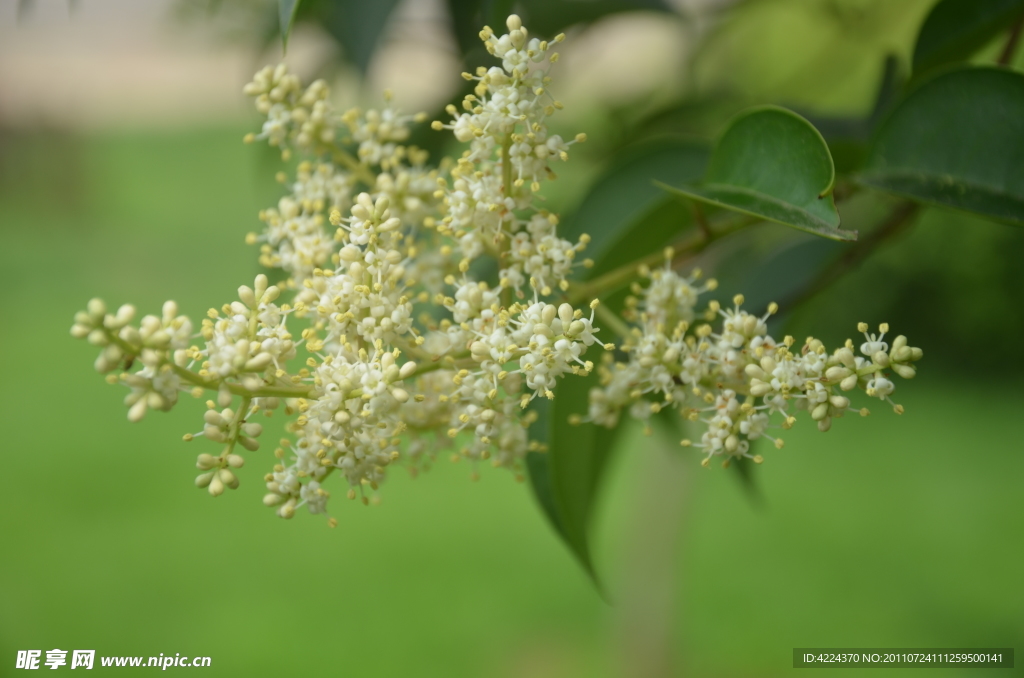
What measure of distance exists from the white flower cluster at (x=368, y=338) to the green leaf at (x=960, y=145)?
0.33 m

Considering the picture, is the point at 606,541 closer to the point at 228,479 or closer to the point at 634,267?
the point at 634,267

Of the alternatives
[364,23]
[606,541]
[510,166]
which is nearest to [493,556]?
[606,541]

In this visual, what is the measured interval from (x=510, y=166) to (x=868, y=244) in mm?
469

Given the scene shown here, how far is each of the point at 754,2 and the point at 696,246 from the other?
0.67m

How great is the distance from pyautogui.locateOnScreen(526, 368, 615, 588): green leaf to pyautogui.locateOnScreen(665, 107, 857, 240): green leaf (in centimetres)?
24

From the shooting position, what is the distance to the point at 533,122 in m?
0.66

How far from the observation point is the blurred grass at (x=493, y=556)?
339 cm

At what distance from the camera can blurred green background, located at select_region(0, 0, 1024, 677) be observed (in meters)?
3.28

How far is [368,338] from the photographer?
2.15ft

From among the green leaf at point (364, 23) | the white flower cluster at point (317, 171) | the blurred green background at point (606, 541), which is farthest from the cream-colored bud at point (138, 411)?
the blurred green background at point (606, 541)

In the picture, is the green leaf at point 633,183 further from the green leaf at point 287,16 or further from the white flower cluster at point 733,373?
the green leaf at point 287,16

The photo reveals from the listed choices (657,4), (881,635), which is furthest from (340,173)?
(881,635)

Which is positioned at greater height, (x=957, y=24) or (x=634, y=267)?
(x=957, y=24)

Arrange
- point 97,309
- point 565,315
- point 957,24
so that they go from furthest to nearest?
1. point 957,24
2. point 565,315
3. point 97,309
